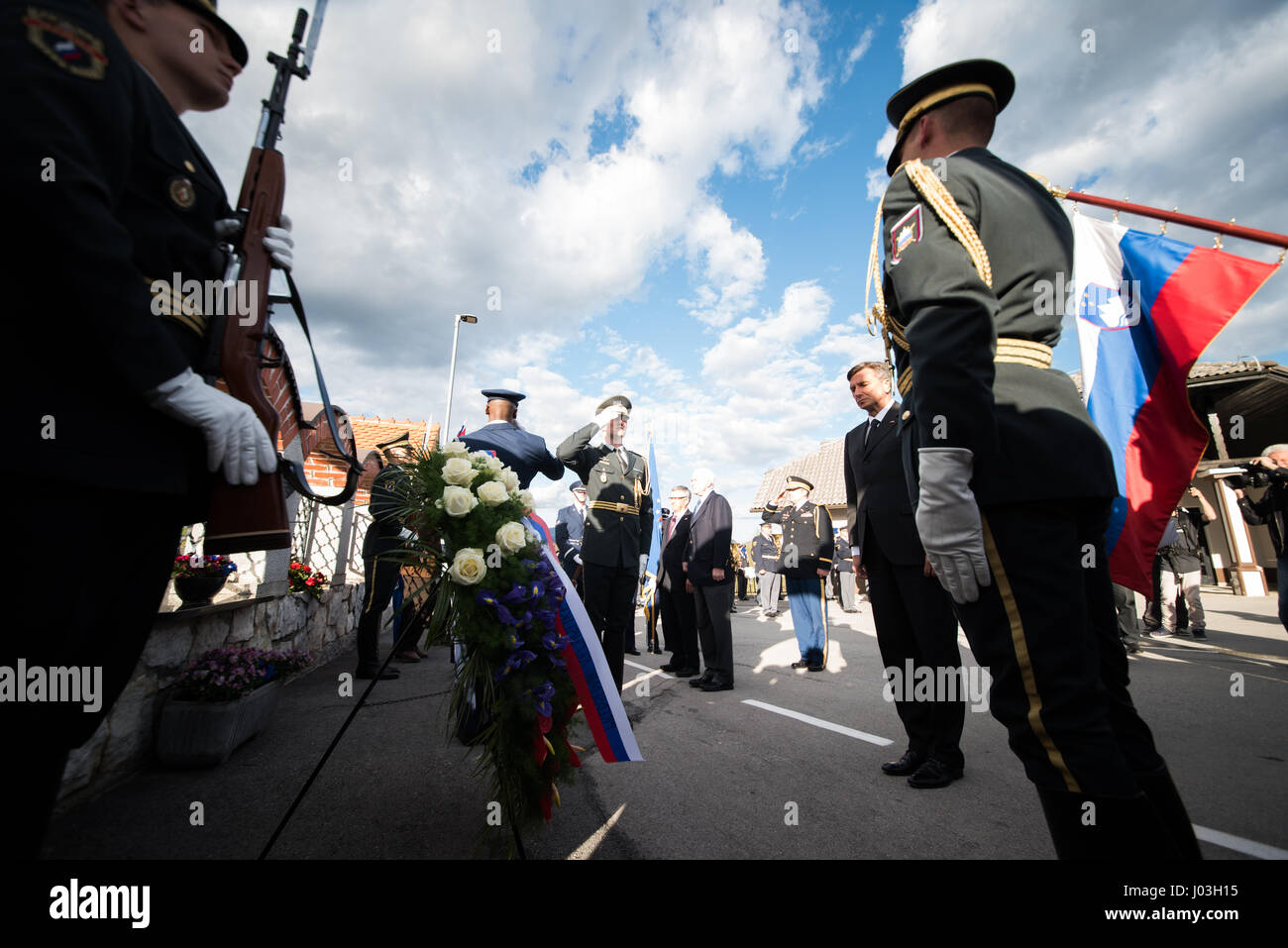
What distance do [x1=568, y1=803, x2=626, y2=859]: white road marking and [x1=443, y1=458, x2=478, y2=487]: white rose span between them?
1.50 metres

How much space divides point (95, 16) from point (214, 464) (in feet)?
3.26

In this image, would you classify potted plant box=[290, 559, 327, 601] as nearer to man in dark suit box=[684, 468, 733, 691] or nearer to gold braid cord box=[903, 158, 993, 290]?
man in dark suit box=[684, 468, 733, 691]

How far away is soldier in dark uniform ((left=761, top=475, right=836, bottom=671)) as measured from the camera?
5.90 m

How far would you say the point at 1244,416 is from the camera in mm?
14609

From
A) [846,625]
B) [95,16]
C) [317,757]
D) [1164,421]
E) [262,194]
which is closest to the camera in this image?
[95,16]

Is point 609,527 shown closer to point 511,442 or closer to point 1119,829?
point 511,442

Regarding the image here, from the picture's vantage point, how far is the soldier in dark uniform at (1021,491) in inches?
50.1

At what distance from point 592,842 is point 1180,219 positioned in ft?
18.9

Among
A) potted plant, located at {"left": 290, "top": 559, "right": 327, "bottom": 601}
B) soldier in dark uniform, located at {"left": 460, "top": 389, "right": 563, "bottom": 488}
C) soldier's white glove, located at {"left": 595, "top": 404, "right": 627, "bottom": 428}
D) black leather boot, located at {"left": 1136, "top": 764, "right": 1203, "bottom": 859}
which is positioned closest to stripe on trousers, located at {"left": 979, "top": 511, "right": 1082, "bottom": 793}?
black leather boot, located at {"left": 1136, "top": 764, "right": 1203, "bottom": 859}

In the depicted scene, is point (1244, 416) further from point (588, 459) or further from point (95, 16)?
point (95, 16)

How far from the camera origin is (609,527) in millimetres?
4266

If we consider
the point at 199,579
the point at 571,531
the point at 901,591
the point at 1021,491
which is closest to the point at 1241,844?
the point at 901,591

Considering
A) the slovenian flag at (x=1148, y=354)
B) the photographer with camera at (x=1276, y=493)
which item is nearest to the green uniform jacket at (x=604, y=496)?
the slovenian flag at (x=1148, y=354)
